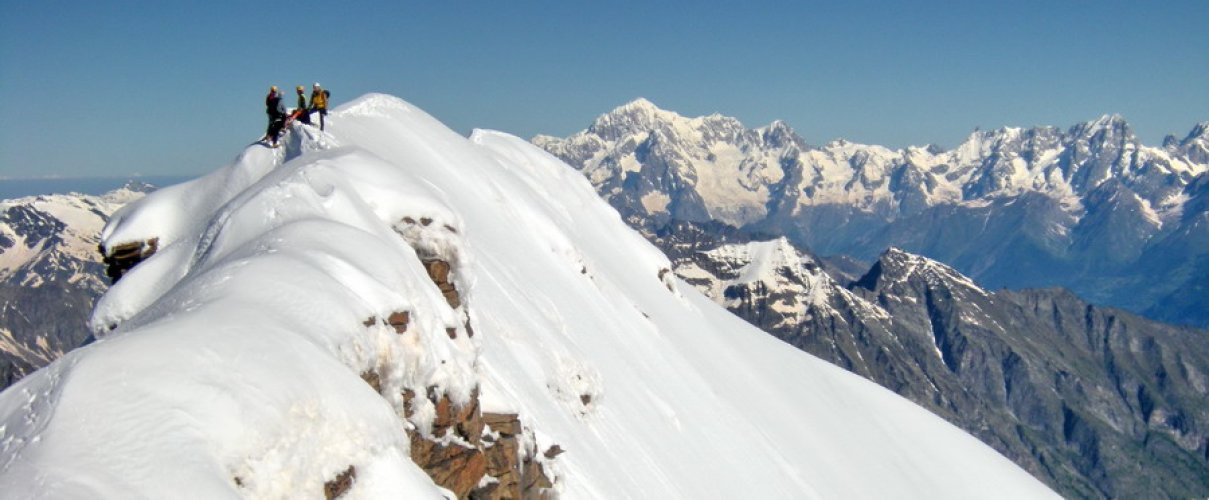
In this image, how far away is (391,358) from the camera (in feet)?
70.6

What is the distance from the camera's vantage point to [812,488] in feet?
186

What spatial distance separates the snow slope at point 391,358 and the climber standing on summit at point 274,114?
744 mm

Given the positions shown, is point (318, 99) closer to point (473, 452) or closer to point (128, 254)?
point (128, 254)

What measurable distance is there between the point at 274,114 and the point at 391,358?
2152 centimetres

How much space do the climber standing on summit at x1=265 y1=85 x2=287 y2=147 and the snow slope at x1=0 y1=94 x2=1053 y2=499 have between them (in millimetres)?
744

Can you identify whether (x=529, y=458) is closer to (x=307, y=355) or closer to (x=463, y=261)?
(x=463, y=261)

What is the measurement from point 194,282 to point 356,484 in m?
6.55

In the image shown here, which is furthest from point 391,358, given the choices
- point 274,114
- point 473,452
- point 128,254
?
point 274,114

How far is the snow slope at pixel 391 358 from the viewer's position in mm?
15352

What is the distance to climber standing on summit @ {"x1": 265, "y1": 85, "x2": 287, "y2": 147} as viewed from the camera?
130ft

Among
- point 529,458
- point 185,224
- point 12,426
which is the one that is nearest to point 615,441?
point 529,458

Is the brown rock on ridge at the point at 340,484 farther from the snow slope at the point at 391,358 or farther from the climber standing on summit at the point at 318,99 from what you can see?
the climber standing on summit at the point at 318,99

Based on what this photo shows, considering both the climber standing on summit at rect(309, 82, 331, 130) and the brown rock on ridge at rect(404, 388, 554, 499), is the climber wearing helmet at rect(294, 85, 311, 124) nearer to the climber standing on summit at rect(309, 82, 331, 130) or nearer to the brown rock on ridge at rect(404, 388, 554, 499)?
the climber standing on summit at rect(309, 82, 331, 130)

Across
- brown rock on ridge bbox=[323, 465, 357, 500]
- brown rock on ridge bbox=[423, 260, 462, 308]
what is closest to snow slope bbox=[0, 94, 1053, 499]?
brown rock on ridge bbox=[323, 465, 357, 500]
